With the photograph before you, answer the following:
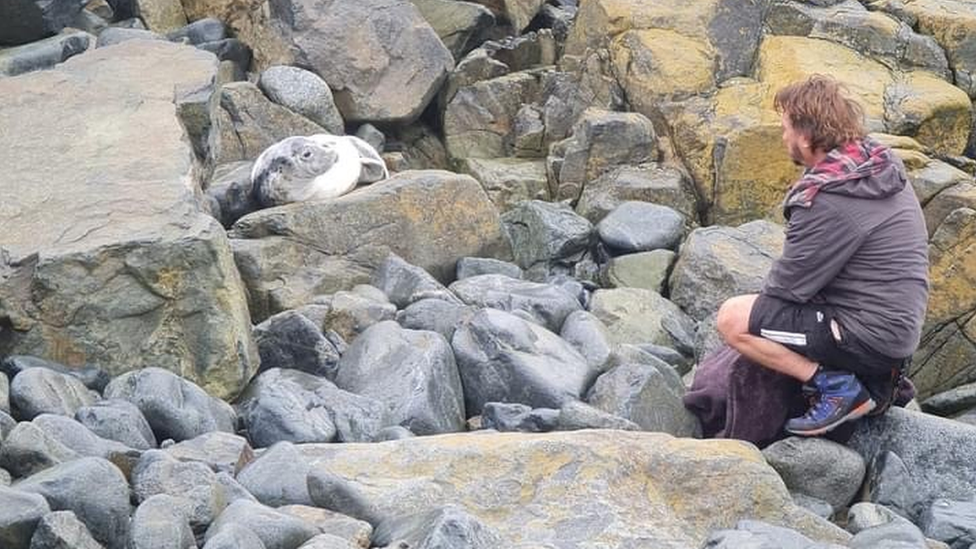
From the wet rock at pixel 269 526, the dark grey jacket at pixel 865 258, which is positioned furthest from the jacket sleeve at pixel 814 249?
the wet rock at pixel 269 526

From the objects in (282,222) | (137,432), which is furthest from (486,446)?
(282,222)

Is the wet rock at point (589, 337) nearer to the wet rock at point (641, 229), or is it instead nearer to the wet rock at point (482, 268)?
the wet rock at point (482, 268)

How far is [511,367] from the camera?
6.81 m

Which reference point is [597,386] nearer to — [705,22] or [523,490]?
[523,490]

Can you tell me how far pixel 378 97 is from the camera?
12266mm

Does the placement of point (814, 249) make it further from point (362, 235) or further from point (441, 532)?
point (362, 235)

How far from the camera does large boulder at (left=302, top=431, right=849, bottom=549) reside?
15.4 ft

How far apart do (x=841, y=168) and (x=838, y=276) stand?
431 millimetres

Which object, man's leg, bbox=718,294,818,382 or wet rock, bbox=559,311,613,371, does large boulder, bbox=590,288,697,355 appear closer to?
wet rock, bbox=559,311,613,371

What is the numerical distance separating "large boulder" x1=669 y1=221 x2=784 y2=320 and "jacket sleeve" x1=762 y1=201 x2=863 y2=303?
2.95 m

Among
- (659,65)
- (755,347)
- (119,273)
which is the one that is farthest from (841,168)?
(659,65)

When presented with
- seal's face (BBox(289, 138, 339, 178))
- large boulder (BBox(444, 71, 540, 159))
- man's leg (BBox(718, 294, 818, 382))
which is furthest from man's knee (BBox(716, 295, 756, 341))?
large boulder (BBox(444, 71, 540, 159))

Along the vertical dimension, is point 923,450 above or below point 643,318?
above

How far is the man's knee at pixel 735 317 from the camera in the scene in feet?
19.7
